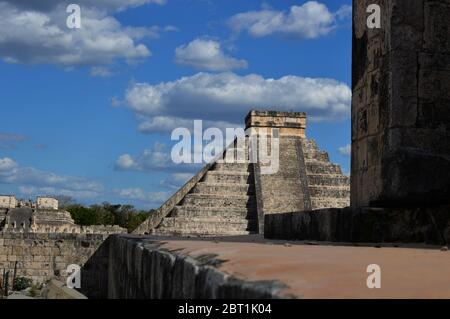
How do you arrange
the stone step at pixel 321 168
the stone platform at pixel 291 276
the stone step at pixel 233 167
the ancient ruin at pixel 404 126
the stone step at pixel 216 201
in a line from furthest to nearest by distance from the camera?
the stone step at pixel 321 168, the stone step at pixel 233 167, the stone step at pixel 216 201, the ancient ruin at pixel 404 126, the stone platform at pixel 291 276

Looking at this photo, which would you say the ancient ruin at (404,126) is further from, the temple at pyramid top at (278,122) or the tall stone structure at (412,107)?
the temple at pyramid top at (278,122)

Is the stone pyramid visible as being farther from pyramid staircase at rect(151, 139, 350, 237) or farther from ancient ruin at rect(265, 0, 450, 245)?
ancient ruin at rect(265, 0, 450, 245)

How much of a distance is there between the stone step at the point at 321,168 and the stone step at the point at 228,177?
3.07 metres

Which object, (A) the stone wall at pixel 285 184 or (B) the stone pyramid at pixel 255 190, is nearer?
(B) the stone pyramid at pixel 255 190

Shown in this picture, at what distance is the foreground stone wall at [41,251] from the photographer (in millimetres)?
17812

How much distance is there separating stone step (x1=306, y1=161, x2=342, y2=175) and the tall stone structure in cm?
2637

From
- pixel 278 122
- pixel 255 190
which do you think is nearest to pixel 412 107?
pixel 255 190

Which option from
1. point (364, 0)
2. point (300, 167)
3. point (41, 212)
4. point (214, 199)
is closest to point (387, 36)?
point (364, 0)

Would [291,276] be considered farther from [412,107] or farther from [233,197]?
[233,197]

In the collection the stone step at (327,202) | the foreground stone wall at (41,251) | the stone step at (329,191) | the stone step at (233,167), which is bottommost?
the foreground stone wall at (41,251)

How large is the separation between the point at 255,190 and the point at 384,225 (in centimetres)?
2467

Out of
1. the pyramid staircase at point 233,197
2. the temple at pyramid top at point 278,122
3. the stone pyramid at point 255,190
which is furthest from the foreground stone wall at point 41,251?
the temple at pyramid top at point 278,122

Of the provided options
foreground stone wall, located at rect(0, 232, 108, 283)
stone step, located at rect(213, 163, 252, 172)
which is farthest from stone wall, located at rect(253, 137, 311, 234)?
foreground stone wall, located at rect(0, 232, 108, 283)

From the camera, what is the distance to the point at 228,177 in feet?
97.2
